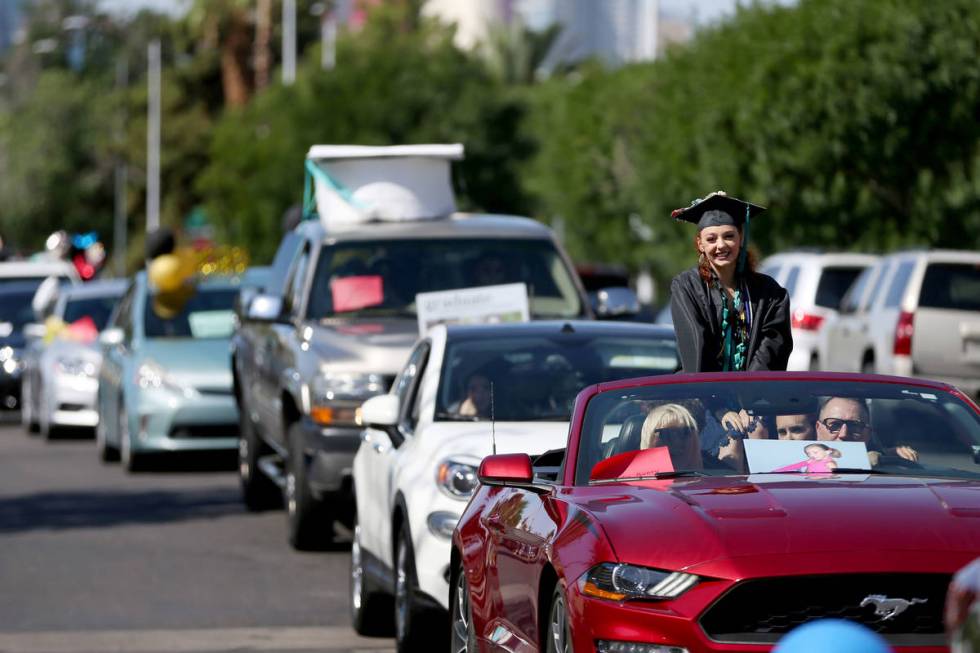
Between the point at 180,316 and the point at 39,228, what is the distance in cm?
7586

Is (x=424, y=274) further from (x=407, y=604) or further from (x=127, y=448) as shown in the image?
(x=127, y=448)

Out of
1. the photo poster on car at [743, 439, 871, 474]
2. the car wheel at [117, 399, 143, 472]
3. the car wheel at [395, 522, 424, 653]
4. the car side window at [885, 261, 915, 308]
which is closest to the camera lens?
the photo poster on car at [743, 439, 871, 474]

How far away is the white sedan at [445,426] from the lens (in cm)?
941

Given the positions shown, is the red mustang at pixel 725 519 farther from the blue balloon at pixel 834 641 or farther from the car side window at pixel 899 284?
the car side window at pixel 899 284

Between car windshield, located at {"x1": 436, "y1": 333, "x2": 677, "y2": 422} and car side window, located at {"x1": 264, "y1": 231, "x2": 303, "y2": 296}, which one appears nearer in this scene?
car windshield, located at {"x1": 436, "y1": 333, "x2": 677, "y2": 422}

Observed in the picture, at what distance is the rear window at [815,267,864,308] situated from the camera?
26.4 metres

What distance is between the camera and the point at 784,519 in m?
6.18

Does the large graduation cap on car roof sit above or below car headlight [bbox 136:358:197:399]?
above

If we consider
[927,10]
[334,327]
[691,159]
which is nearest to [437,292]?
[334,327]

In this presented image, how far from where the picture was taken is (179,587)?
12.3 m

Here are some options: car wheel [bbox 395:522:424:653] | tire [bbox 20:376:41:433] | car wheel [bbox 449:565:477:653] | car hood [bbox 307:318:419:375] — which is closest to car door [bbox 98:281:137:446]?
tire [bbox 20:376:41:433]

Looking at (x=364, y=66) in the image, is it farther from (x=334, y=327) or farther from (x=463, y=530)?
(x=463, y=530)

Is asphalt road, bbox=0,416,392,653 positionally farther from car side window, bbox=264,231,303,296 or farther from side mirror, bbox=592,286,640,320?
side mirror, bbox=592,286,640,320

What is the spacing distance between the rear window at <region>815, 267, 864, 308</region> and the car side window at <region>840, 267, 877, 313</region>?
3.34 ft
